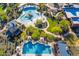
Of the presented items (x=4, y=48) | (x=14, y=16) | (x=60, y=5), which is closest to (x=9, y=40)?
(x=4, y=48)

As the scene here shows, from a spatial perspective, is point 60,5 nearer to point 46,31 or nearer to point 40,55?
point 46,31

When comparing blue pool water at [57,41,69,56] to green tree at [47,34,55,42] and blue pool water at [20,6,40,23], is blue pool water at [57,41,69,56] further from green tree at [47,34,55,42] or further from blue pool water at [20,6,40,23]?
blue pool water at [20,6,40,23]

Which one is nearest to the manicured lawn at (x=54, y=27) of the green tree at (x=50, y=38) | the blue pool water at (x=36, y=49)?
the green tree at (x=50, y=38)

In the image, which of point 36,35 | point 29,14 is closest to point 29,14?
point 29,14

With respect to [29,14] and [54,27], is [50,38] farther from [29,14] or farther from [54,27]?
[29,14]

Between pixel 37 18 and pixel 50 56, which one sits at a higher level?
pixel 37 18

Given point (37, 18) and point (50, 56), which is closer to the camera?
point (50, 56)
